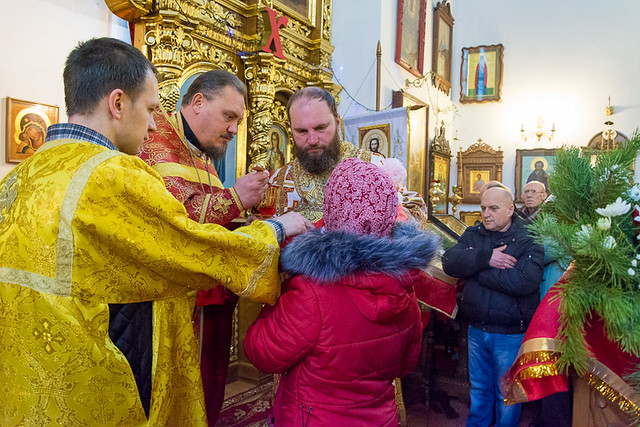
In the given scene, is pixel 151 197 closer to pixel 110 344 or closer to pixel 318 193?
pixel 110 344

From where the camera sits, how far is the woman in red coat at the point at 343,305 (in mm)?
1366

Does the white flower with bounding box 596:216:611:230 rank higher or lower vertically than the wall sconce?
lower

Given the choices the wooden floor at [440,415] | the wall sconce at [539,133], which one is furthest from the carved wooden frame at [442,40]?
the wooden floor at [440,415]

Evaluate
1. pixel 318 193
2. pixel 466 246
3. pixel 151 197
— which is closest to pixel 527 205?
pixel 466 246

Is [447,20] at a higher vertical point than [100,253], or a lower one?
higher

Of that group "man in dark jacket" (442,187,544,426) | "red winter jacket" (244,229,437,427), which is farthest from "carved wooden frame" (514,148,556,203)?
"red winter jacket" (244,229,437,427)

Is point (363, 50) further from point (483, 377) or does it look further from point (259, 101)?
point (483, 377)

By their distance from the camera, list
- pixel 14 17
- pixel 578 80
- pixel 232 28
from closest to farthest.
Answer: pixel 14 17
pixel 232 28
pixel 578 80

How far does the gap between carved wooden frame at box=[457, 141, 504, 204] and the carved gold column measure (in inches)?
336

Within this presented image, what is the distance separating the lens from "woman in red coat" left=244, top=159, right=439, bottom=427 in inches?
53.8

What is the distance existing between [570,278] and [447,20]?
475 inches

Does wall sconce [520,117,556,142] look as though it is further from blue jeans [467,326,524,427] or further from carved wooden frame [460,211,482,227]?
blue jeans [467,326,524,427]

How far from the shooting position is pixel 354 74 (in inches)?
330

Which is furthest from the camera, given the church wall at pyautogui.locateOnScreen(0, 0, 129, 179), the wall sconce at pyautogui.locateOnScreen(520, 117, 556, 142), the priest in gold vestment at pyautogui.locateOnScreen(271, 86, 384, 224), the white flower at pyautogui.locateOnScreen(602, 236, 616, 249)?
the wall sconce at pyautogui.locateOnScreen(520, 117, 556, 142)
